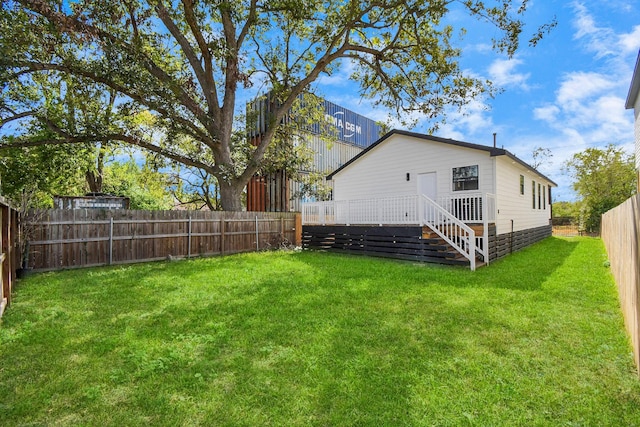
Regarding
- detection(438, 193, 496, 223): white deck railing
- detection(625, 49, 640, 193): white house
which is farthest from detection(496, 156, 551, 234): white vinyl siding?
detection(625, 49, 640, 193): white house

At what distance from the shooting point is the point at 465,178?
1047 centimetres

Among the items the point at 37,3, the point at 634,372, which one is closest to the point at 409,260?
the point at 634,372

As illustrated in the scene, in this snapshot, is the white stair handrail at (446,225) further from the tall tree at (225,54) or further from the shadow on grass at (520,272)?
the tall tree at (225,54)

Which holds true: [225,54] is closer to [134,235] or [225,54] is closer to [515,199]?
[134,235]

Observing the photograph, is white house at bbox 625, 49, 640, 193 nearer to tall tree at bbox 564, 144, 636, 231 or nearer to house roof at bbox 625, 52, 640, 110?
house roof at bbox 625, 52, 640, 110

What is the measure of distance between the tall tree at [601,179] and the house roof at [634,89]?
11262mm

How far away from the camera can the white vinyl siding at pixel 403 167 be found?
10289mm

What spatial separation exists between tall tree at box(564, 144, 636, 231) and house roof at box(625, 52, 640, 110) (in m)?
11.3

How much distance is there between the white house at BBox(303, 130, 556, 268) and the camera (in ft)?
28.5

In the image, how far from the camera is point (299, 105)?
16.0 m

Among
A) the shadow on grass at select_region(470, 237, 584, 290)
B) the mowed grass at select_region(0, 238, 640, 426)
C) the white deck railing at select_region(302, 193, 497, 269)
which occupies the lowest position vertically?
the mowed grass at select_region(0, 238, 640, 426)

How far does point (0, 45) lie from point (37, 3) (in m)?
2.16

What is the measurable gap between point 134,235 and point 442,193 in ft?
32.5

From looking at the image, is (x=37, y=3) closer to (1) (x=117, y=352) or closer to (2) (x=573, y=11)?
(1) (x=117, y=352)
